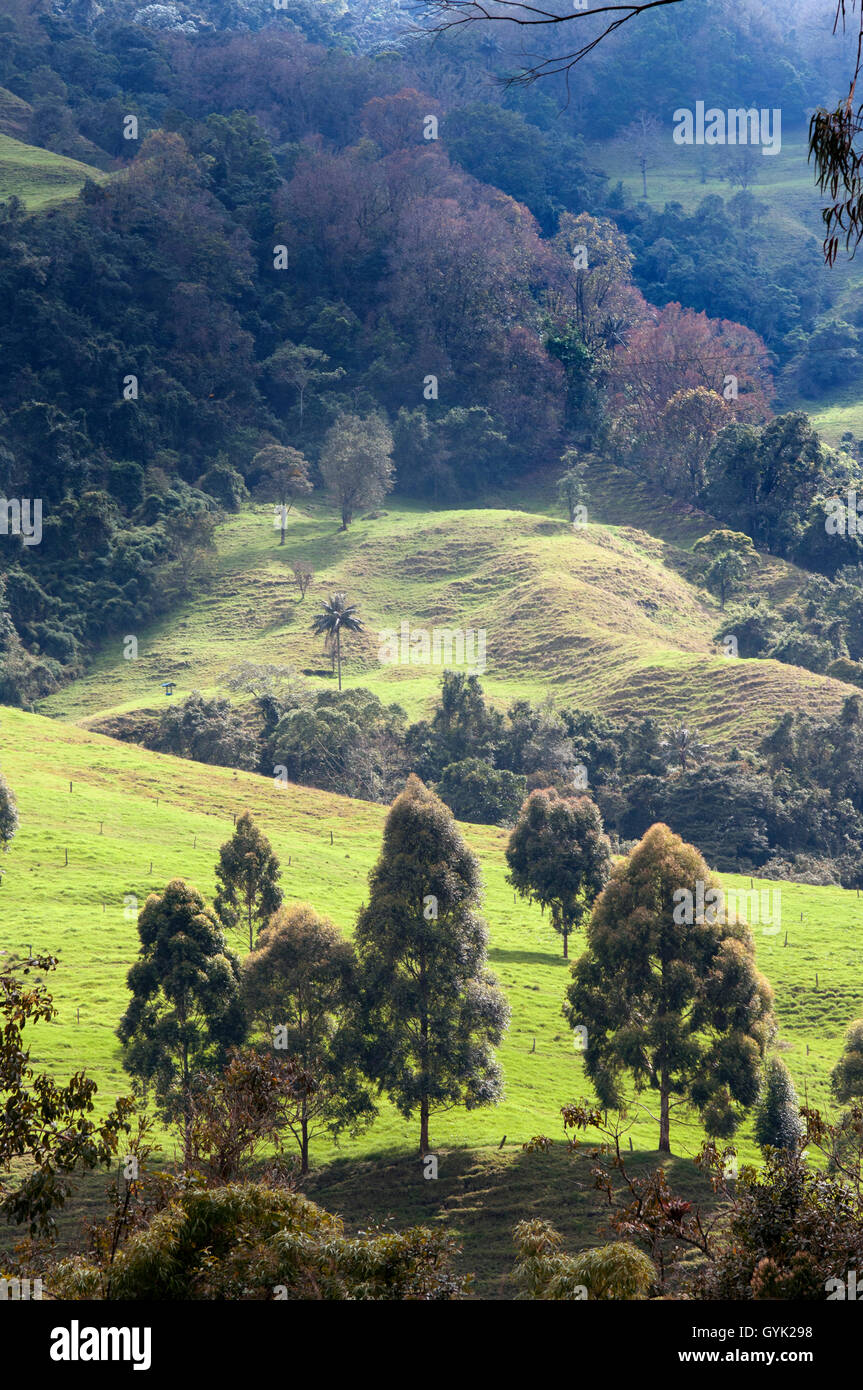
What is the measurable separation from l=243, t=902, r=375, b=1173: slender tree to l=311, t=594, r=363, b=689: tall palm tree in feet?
211

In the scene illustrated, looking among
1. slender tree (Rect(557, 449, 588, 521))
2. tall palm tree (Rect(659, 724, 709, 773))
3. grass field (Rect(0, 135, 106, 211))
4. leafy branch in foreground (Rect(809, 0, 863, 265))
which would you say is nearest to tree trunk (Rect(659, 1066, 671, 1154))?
leafy branch in foreground (Rect(809, 0, 863, 265))

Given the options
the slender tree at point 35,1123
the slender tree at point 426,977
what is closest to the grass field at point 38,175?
the slender tree at point 426,977

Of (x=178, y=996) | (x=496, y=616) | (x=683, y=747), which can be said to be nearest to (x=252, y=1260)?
(x=178, y=996)

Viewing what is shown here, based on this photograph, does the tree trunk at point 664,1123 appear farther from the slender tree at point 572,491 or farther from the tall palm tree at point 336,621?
the slender tree at point 572,491

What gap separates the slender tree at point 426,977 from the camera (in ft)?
120

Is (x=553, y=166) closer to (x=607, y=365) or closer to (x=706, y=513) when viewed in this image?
(x=607, y=365)

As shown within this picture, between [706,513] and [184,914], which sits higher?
[706,513]

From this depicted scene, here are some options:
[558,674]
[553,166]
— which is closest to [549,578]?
[558,674]

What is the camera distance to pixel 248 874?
149 feet

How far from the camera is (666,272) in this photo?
595 feet

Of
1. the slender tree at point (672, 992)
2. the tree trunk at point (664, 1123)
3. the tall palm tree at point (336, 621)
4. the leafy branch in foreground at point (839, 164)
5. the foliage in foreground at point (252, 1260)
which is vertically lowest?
the tree trunk at point (664, 1123)

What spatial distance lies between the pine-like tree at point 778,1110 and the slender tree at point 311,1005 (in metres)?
10.4

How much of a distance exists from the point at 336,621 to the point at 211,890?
163 ft
